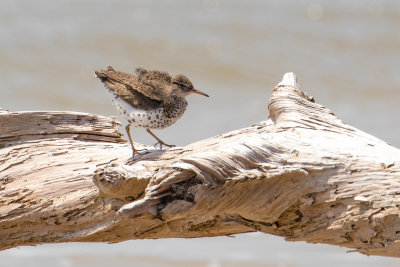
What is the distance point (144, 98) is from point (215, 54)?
5991 millimetres

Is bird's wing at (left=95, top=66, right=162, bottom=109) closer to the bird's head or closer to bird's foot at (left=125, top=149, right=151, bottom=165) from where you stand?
the bird's head

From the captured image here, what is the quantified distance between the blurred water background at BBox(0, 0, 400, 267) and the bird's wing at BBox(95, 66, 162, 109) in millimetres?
3306

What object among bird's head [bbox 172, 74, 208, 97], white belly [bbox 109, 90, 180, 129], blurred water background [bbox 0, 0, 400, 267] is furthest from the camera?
blurred water background [bbox 0, 0, 400, 267]

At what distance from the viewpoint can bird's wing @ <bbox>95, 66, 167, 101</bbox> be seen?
4.95m

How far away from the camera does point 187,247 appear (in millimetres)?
7320

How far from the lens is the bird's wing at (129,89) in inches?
193

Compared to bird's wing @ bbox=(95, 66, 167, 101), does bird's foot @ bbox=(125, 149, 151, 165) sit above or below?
below

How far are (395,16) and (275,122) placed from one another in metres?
7.58

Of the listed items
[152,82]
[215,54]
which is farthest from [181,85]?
[215,54]

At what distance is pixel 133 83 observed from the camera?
197 inches

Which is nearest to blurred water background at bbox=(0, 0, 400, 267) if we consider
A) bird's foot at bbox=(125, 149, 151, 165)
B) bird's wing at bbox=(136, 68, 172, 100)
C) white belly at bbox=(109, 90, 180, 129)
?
bird's wing at bbox=(136, 68, 172, 100)

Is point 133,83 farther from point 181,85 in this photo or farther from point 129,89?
point 181,85

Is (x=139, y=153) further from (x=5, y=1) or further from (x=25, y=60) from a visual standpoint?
(x=5, y=1)

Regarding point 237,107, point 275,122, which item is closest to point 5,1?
point 237,107
